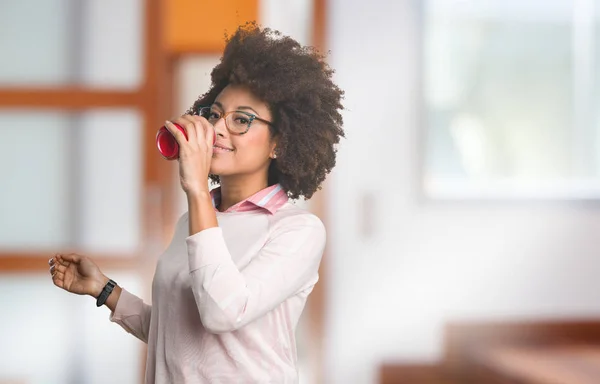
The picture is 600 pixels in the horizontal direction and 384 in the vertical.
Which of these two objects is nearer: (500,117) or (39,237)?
(39,237)

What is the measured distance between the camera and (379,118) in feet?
10.5

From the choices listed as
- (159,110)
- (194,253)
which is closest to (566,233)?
(159,110)

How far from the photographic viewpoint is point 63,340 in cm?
318

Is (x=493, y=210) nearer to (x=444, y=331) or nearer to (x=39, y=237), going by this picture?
(x=444, y=331)

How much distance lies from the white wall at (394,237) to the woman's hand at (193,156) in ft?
6.99

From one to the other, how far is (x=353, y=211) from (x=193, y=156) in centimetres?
219

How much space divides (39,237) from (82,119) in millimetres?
545

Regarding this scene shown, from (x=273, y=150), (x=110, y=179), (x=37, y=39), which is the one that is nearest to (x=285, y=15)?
(x=37, y=39)

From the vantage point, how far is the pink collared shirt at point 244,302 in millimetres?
1044

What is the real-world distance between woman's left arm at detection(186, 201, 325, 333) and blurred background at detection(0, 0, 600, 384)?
6.58 ft

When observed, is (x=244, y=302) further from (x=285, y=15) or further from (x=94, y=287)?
(x=285, y=15)

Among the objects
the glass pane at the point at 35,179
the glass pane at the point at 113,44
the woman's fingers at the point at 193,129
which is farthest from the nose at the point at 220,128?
the glass pane at the point at 35,179

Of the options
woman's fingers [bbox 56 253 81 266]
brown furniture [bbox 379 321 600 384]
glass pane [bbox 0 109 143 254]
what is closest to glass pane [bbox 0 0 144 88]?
glass pane [bbox 0 109 143 254]

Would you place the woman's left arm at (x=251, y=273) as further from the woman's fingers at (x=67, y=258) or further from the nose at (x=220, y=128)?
the woman's fingers at (x=67, y=258)
